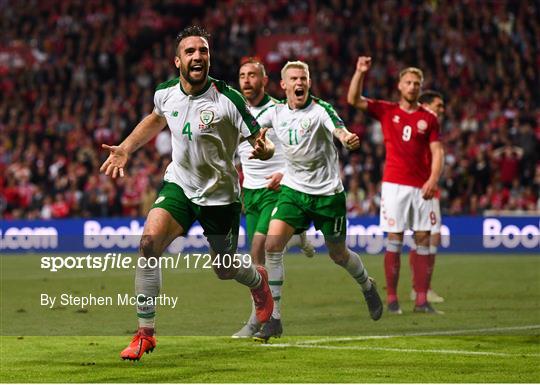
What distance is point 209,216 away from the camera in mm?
8961

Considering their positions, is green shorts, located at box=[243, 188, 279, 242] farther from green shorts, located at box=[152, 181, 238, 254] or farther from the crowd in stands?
the crowd in stands

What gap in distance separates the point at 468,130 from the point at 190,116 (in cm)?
1641

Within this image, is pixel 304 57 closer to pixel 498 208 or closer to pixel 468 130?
pixel 468 130

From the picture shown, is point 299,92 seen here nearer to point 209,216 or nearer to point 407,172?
point 209,216

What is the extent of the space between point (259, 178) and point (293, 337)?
188 centimetres

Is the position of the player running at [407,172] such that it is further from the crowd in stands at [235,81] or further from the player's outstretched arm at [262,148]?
the crowd in stands at [235,81]

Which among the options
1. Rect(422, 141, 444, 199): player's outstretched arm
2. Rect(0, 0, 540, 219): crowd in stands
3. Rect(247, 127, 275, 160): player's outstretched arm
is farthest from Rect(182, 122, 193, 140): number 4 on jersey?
Rect(0, 0, 540, 219): crowd in stands

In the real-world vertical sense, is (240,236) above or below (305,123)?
below

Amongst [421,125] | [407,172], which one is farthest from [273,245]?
[421,125]

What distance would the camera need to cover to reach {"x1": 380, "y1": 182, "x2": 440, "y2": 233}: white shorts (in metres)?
12.3

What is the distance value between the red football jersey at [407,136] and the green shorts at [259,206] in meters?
1.84

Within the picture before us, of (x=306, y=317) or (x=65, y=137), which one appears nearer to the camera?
(x=306, y=317)

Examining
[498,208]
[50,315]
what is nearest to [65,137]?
[498,208]

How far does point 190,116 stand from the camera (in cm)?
866
